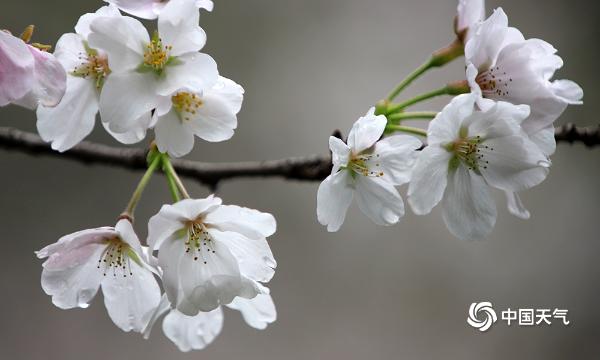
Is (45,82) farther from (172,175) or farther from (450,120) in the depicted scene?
(450,120)

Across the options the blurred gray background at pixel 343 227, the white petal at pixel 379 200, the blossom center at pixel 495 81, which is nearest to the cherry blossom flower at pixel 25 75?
the white petal at pixel 379 200

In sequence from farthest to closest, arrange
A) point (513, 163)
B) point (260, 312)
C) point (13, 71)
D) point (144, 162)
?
point (144, 162), point (260, 312), point (513, 163), point (13, 71)

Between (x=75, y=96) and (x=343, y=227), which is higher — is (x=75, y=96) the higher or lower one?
the higher one

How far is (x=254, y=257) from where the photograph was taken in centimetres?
67

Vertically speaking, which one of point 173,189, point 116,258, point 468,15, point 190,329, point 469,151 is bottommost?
point 190,329

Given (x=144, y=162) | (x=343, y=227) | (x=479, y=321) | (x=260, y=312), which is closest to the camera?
(x=260, y=312)

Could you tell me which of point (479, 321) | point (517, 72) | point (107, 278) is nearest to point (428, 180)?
point (517, 72)

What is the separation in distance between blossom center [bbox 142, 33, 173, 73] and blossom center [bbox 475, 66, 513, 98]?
32 cm

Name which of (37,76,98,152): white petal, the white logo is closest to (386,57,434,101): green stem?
(37,76,98,152): white petal

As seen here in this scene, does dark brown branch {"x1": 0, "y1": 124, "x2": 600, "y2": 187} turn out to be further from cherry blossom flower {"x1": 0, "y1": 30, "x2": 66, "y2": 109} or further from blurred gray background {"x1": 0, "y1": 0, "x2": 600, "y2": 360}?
blurred gray background {"x1": 0, "y1": 0, "x2": 600, "y2": 360}

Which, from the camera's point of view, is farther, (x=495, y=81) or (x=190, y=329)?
(x=190, y=329)

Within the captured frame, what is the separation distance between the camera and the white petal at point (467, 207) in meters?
0.70

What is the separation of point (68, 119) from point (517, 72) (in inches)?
18.6

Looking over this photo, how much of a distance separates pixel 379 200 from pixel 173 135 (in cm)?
22
